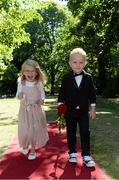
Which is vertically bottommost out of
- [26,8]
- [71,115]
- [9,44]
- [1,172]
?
[1,172]

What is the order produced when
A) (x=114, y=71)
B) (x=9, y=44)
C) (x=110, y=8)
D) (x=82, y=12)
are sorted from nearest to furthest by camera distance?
(x=9, y=44)
(x=110, y=8)
(x=82, y=12)
(x=114, y=71)

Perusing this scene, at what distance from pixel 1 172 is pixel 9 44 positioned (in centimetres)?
1546

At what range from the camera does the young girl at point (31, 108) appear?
27.7 feet

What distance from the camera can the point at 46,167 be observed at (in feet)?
25.0

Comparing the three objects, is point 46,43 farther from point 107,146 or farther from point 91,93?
point 91,93

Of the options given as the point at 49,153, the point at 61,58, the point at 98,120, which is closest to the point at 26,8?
the point at 98,120

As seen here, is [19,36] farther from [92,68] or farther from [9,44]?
[92,68]

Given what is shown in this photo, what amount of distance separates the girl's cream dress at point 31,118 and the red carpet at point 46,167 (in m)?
0.36

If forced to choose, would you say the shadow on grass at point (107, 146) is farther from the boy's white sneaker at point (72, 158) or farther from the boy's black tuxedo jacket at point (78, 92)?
the boy's black tuxedo jacket at point (78, 92)

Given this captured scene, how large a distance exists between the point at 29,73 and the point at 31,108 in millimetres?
701

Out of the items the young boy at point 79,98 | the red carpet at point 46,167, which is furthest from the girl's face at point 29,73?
the red carpet at point 46,167

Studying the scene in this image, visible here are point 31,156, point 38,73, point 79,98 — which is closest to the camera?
point 79,98

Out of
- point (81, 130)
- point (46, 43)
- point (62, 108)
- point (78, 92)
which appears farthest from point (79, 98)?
point (46, 43)

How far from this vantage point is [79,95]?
786 centimetres
